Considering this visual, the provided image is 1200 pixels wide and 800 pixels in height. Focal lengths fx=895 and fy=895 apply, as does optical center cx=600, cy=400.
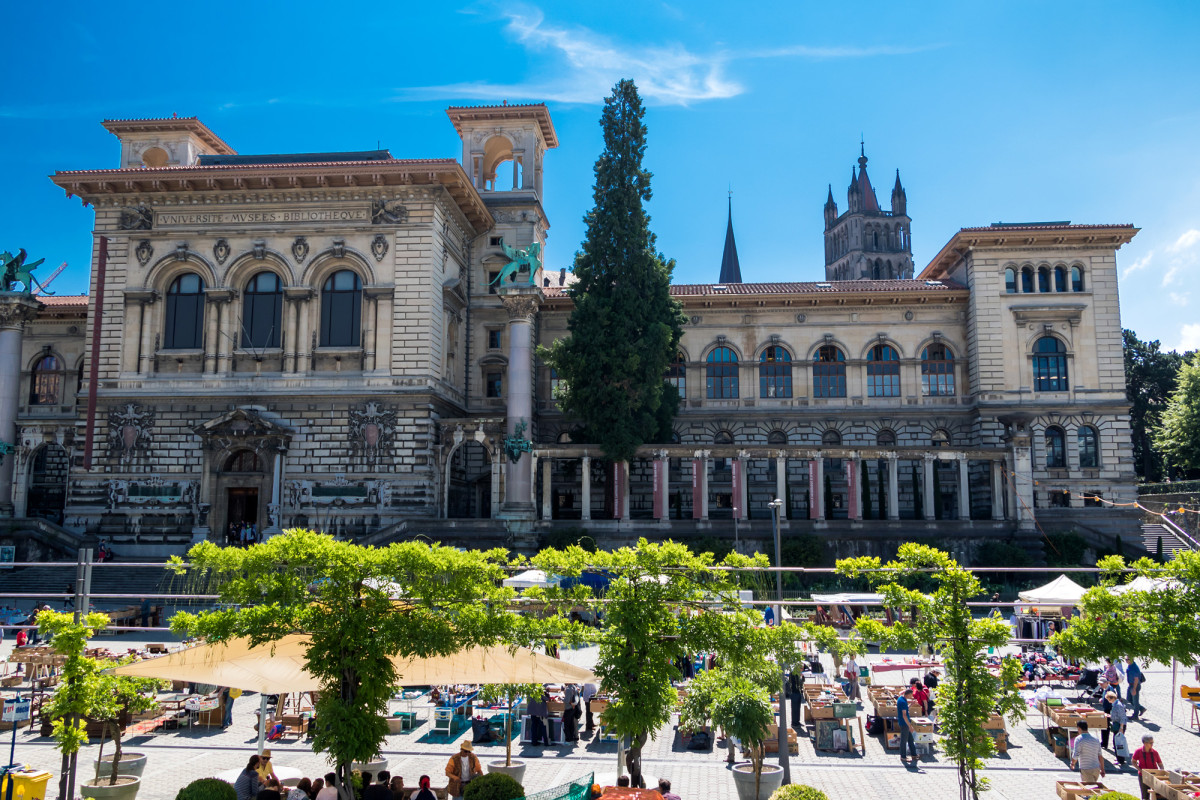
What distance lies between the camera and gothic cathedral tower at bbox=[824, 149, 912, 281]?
101m

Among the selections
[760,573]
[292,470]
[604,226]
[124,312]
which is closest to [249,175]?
[124,312]

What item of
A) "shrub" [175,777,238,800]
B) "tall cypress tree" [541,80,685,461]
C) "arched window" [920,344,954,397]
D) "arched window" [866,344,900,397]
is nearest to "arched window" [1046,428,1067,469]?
"arched window" [920,344,954,397]

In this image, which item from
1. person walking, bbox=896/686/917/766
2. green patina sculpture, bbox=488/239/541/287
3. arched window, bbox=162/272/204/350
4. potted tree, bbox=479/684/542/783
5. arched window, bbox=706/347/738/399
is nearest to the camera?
potted tree, bbox=479/684/542/783

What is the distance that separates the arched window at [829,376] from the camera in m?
47.7

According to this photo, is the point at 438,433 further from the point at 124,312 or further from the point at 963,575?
the point at 963,575

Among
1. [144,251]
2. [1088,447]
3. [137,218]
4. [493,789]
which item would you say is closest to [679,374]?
[1088,447]

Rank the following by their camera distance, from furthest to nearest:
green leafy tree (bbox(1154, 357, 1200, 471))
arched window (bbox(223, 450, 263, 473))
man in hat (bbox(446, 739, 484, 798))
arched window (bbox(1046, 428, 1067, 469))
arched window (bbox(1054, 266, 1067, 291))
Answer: green leafy tree (bbox(1154, 357, 1200, 471)) → arched window (bbox(1054, 266, 1067, 291)) → arched window (bbox(1046, 428, 1067, 469)) → arched window (bbox(223, 450, 263, 473)) → man in hat (bbox(446, 739, 484, 798))

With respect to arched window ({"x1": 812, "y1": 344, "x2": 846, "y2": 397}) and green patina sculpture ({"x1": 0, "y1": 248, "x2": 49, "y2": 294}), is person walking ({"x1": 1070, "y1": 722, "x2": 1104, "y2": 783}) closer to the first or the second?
arched window ({"x1": 812, "y1": 344, "x2": 846, "y2": 397})

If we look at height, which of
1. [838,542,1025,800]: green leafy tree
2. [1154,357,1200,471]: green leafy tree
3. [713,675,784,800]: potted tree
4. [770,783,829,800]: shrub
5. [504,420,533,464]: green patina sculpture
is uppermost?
[1154,357,1200,471]: green leafy tree

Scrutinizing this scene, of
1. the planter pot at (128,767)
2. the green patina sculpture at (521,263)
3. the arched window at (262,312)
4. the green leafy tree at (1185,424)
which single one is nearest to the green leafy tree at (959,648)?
the planter pot at (128,767)

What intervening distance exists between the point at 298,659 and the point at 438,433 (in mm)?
25952

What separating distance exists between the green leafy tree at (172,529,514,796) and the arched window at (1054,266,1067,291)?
4188cm

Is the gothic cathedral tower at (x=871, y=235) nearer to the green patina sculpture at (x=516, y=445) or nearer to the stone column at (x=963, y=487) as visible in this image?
the stone column at (x=963, y=487)

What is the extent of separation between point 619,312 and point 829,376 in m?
14.4
